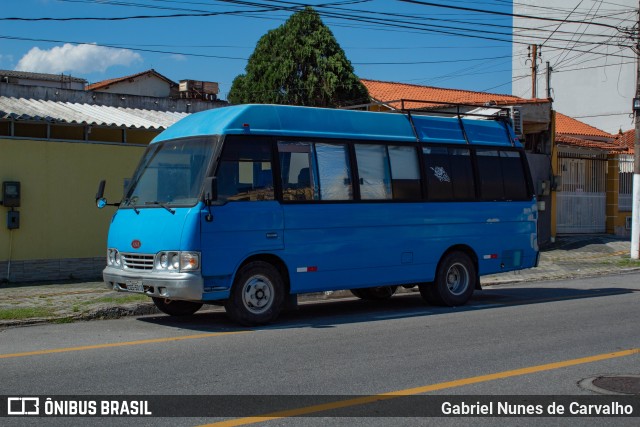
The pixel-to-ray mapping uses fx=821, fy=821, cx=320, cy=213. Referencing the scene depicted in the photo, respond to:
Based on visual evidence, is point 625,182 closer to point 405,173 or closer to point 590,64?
point 590,64

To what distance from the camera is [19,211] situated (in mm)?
15805

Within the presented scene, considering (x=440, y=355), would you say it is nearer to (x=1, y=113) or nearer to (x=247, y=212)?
(x=247, y=212)

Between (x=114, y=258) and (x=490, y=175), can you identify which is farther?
(x=490, y=175)

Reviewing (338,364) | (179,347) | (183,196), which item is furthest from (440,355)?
(183,196)

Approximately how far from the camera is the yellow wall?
15.8m

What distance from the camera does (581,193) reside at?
94.5 ft

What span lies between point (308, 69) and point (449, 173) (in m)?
17.1

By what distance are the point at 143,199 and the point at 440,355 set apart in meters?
4.77

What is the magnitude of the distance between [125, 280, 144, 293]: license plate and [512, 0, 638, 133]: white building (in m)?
35.6

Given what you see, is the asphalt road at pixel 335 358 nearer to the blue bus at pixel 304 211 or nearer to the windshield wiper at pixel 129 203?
the blue bus at pixel 304 211

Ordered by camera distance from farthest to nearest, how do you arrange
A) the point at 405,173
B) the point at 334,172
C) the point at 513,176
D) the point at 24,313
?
the point at 513,176 < the point at 405,173 < the point at 334,172 < the point at 24,313

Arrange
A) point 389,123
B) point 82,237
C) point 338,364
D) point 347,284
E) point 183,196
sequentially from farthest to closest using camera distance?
1. point 82,237
2. point 389,123
3. point 347,284
4. point 183,196
5. point 338,364

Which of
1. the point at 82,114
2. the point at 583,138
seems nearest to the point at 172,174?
the point at 82,114

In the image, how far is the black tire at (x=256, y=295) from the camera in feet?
35.7
